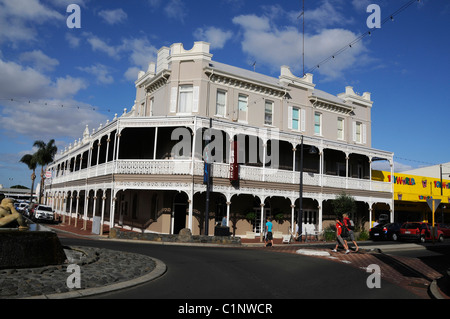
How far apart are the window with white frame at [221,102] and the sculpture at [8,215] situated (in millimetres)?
16848

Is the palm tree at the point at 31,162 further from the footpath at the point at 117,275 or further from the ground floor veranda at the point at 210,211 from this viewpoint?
the footpath at the point at 117,275

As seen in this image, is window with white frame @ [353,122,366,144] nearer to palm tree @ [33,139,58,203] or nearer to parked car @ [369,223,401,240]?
parked car @ [369,223,401,240]

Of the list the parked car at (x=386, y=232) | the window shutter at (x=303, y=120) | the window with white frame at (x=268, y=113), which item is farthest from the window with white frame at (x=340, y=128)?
the parked car at (x=386, y=232)

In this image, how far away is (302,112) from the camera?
94.5 feet

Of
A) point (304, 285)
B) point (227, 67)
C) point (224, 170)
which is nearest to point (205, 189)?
point (224, 170)

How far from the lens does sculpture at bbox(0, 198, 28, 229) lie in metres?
9.09

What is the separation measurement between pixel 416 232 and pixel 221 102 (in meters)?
16.0

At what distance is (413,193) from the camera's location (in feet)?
111

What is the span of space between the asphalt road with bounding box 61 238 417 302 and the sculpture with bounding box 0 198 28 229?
3780mm

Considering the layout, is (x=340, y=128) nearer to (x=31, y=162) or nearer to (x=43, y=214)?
(x=43, y=214)

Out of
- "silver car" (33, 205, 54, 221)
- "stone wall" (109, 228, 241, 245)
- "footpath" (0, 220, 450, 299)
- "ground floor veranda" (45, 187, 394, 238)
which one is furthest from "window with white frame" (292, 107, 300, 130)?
"silver car" (33, 205, 54, 221)

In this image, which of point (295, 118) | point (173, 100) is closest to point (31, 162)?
point (173, 100)

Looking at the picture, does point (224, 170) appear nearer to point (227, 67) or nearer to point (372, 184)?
point (227, 67)

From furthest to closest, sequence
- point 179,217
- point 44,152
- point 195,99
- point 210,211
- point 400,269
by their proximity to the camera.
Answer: point 44,152, point 195,99, point 179,217, point 210,211, point 400,269
